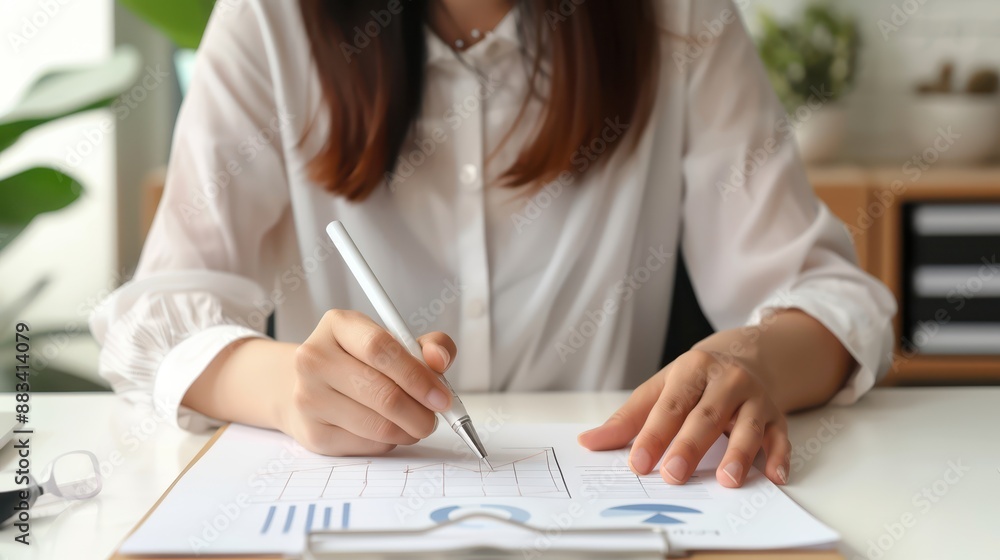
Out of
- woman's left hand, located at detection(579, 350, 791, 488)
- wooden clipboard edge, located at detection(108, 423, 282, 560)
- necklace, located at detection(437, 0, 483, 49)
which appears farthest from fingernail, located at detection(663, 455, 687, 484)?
necklace, located at detection(437, 0, 483, 49)

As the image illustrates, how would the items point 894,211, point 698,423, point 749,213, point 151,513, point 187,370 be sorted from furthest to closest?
point 894,211
point 749,213
point 187,370
point 698,423
point 151,513

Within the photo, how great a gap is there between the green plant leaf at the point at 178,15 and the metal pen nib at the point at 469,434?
83 cm

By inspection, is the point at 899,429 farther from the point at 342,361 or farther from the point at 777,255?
the point at 342,361

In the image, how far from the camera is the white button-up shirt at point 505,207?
2.72 feet

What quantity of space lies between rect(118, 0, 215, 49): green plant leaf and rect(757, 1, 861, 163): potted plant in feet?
4.88

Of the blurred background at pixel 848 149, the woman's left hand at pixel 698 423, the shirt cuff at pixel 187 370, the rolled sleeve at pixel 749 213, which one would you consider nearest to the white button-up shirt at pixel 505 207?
the rolled sleeve at pixel 749 213

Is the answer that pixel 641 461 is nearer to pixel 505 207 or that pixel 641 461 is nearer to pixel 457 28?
pixel 505 207

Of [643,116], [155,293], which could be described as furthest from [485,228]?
[155,293]

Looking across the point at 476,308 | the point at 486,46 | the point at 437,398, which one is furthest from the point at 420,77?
the point at 437,398

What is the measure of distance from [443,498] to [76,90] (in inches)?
36.7

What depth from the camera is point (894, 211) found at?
192 cm

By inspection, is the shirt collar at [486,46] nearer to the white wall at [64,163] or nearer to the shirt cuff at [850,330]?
the shirt cuff at [850,330]

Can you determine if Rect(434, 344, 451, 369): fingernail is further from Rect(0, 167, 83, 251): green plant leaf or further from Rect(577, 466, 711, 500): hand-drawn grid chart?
Rect(0, 167, 83, 251): green plant leaf

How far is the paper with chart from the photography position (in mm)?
381
